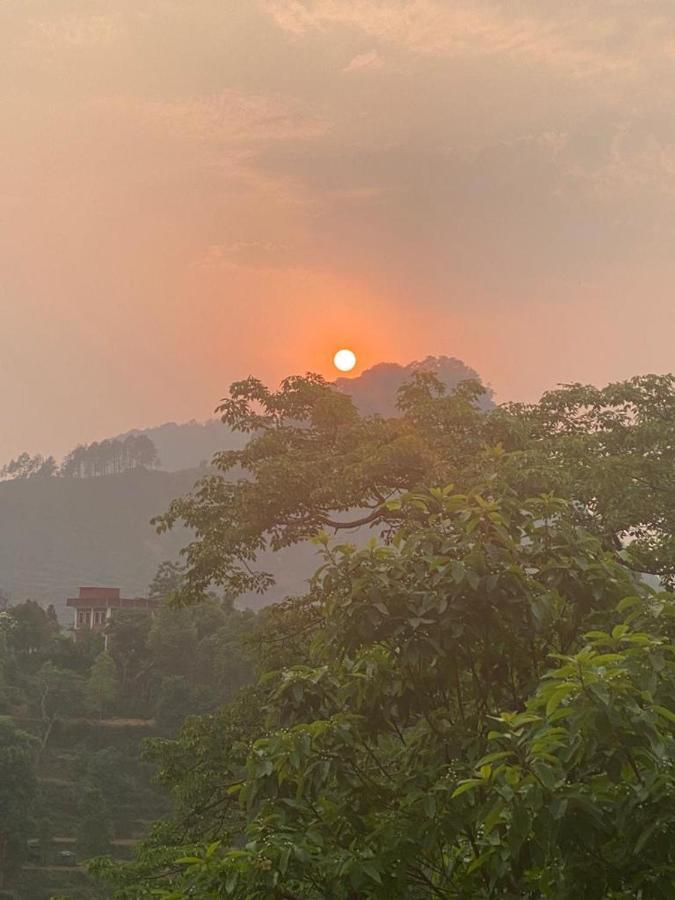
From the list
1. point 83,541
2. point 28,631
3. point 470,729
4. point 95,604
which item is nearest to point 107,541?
point 83,541

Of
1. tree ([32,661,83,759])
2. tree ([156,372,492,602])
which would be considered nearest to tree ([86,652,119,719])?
tree ([32,661,83,759])

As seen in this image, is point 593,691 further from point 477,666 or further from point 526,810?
point 477,666

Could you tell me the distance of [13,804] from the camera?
4109 centimetres

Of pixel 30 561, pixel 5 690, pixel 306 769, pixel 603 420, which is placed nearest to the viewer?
pixel 306 769

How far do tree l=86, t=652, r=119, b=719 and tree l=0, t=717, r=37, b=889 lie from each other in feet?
54.7

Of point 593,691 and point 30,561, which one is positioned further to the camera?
point 30,561

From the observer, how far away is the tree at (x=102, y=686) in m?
59.5

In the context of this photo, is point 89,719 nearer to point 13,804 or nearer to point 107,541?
point 13,804

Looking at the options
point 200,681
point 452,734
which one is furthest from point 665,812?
point 200,681

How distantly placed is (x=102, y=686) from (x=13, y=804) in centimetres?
1830

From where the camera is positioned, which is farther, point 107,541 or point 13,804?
point 107,541

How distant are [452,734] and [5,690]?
5684 centimetres

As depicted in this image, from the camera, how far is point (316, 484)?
16.8 metres

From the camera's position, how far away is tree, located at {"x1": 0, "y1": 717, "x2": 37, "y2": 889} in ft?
135
